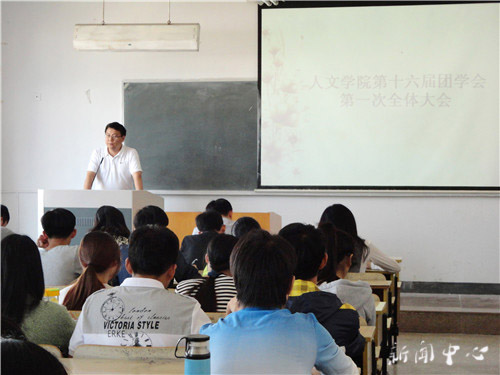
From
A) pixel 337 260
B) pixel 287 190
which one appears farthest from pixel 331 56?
pixel 337 260

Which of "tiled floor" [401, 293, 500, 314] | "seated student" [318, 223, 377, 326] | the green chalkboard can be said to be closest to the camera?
"seated student" [318, 223, 377, 326]

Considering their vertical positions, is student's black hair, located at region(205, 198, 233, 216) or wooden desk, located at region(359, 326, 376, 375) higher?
student's black hair, located at region(205, 198, 233, 216)

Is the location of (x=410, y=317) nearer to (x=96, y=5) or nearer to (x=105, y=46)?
(x=105, y=46)

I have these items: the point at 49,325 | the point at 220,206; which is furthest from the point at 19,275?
the point at 220,206

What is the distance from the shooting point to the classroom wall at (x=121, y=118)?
19.9ft

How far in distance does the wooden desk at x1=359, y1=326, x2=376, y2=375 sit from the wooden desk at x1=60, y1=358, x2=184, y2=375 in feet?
2.37

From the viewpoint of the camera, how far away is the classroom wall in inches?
238

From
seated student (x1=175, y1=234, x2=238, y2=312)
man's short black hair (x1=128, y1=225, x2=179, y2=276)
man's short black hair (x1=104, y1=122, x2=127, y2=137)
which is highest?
man's short black hair (x1=104, y1=122, x2=127, y2=137)

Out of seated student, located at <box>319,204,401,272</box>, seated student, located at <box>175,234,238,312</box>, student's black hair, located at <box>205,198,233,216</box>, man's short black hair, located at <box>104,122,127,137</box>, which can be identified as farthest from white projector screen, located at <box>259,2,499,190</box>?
seated student, located at <box>175,234,238,312</box>

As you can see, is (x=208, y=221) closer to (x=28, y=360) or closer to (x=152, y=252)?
(x=152, y=252)

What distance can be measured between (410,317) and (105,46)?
11.4 ft

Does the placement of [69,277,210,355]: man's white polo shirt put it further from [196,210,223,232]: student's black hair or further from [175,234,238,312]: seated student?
[196,210,223,232]: student's black hair

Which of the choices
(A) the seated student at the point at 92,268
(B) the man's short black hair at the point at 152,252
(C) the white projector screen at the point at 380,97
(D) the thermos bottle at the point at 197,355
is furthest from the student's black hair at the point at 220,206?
(D) the thermos bottle at the point at 197,355

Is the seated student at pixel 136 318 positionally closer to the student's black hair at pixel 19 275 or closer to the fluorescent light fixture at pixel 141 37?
the student's black hair at pixel 19 275
